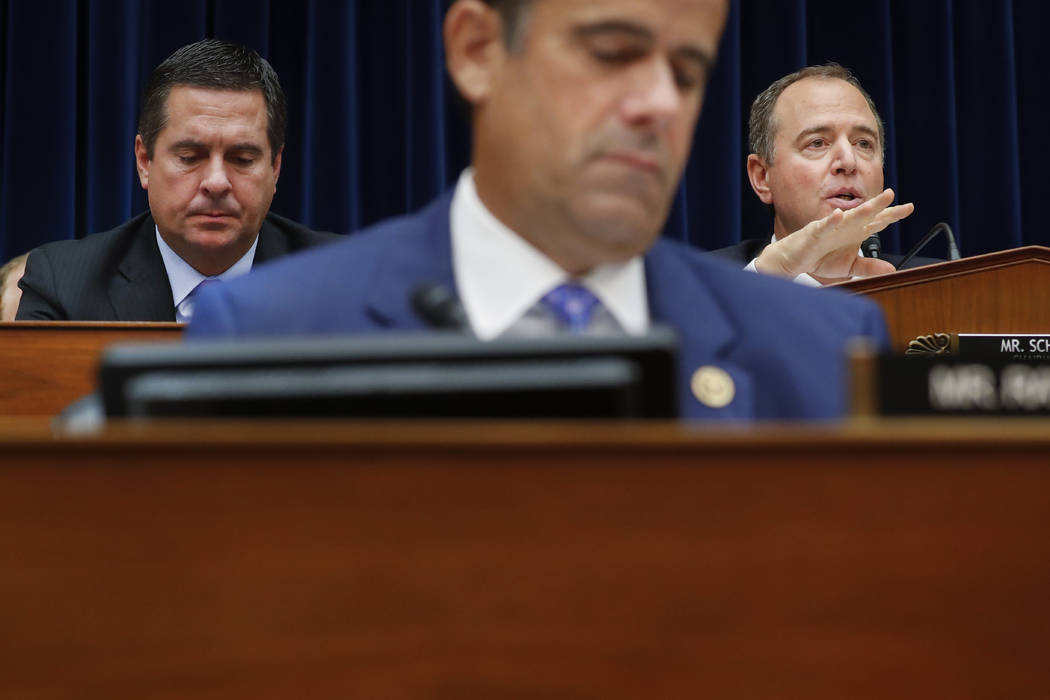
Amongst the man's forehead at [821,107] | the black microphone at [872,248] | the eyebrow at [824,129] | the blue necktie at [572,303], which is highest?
the man's forehead at [821,107]

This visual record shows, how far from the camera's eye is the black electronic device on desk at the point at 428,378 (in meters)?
0.61

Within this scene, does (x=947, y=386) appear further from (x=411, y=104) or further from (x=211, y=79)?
(x=411, y=104)

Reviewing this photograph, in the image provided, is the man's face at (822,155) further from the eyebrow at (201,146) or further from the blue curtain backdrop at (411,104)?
the eyebrow at (201,146)

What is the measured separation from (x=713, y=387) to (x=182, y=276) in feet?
6.37

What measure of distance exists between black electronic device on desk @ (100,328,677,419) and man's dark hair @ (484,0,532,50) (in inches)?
17.6

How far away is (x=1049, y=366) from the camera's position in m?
0.65

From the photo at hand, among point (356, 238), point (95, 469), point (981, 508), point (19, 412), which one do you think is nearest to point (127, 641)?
point (95, 469)

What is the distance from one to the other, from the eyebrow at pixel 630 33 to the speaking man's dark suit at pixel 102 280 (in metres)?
1.85

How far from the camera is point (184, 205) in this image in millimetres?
2619

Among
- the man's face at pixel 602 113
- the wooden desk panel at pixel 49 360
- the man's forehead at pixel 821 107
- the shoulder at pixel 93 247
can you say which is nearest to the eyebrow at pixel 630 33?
the man's face at pixel 602 113

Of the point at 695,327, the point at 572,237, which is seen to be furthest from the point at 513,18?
the point at 695,327

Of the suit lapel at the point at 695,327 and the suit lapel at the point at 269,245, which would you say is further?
the suit lapel at the point at 269,245

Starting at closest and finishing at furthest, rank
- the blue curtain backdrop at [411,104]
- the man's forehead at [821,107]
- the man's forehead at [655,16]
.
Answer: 1. the man's forehead at [655,16]
2. the man's forehead at [821,107]
3. the blue curtain backdrop at [411,104]

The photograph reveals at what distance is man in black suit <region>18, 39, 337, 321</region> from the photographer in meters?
2.62
